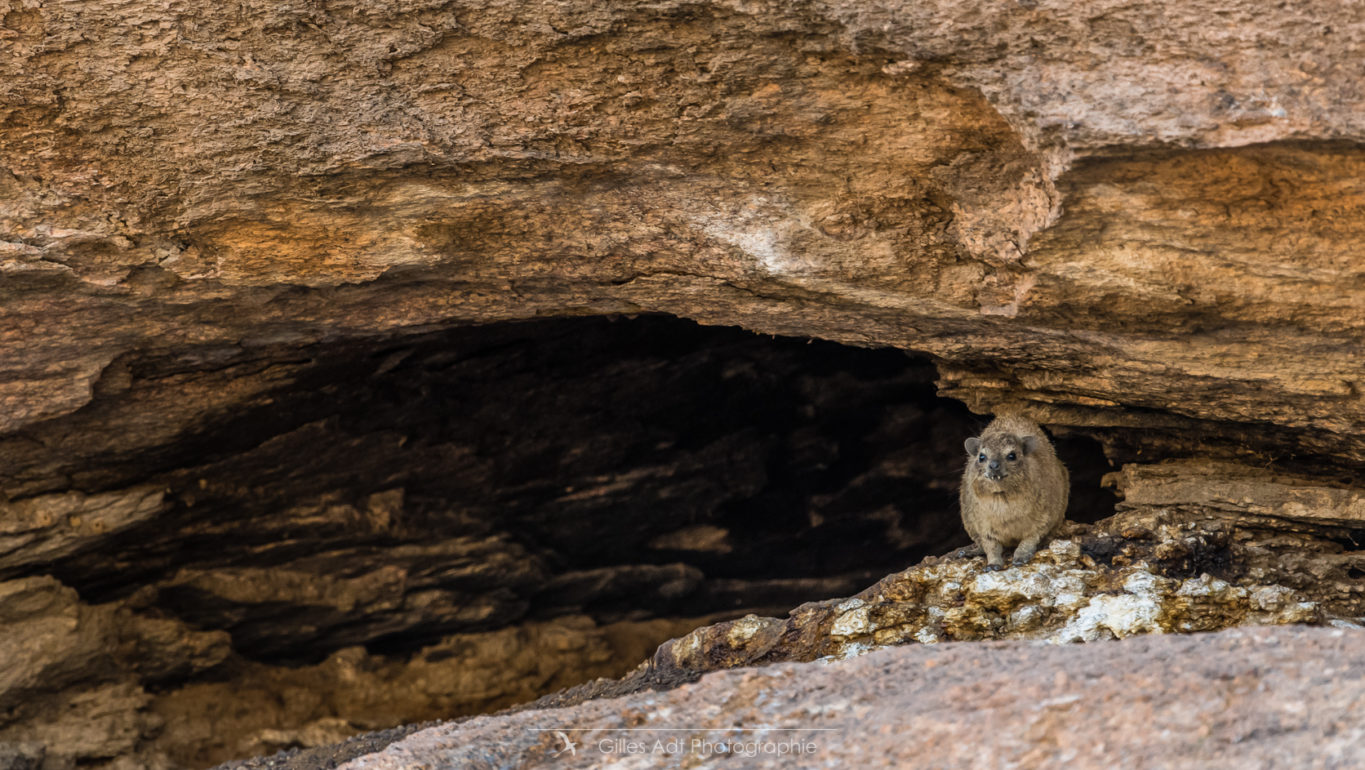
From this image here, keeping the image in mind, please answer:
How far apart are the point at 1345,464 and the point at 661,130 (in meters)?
4.19

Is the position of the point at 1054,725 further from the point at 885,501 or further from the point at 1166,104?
the point at 885,501

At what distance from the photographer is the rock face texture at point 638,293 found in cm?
451

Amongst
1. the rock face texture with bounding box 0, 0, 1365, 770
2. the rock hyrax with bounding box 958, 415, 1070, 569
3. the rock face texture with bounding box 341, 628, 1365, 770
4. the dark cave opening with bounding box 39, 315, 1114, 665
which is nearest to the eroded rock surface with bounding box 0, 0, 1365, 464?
the rock face texture with bounding box 0, 0, 1365, 770

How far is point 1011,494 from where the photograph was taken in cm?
664

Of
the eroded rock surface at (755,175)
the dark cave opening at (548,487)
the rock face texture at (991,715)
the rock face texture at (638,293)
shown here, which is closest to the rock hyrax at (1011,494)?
the rock face texture at (638,293)

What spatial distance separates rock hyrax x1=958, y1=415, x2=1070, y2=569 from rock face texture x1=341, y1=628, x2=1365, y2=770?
99.2 inches

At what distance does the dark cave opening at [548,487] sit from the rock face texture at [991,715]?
14.7 ft

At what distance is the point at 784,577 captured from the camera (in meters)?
10.3

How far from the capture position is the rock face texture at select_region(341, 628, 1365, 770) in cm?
333

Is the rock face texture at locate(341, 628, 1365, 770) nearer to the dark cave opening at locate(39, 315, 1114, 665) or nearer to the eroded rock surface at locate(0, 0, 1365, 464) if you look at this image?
the eroded rock surface at locate(0, 0, 1365, 464)

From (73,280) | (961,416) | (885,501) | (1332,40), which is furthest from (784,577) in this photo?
(1332,40)

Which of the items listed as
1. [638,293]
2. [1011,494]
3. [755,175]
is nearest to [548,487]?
[638,293]

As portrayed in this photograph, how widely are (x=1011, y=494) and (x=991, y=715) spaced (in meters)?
3.21

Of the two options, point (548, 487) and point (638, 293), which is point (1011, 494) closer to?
point (638, 293)
